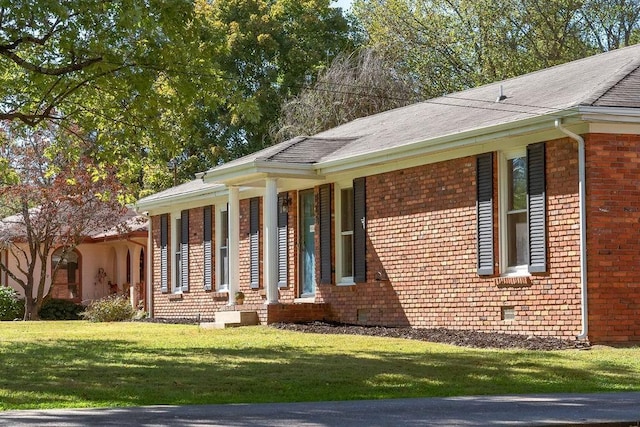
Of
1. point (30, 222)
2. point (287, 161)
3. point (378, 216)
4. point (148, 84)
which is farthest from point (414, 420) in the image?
point (30, 222)

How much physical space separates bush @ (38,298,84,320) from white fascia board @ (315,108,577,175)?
61.0 feet

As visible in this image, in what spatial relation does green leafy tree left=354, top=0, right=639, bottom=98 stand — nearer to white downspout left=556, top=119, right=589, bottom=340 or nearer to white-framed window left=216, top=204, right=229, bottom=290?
white-framed window left=216, top=204, right=229, bottom=290

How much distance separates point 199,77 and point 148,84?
94 centimetres

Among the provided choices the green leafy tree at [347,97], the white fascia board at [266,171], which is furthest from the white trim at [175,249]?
the green leafy tree at [347,97]

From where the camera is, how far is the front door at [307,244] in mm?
26219

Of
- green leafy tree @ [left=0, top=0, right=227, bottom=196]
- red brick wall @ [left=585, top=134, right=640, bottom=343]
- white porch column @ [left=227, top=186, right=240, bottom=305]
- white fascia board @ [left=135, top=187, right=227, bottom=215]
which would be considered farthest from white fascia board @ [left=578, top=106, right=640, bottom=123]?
white fascia board @ [left=135, top=187, right=227, bottom=215]

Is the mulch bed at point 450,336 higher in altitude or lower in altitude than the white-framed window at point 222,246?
lower

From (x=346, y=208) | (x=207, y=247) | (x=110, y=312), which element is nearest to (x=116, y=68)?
(x=346, y=208)

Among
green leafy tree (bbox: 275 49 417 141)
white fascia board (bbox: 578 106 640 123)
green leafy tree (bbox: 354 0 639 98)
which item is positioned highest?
green leafy tree (bbox: 354 0 639 98)

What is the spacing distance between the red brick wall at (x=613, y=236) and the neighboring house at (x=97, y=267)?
26.1 metres

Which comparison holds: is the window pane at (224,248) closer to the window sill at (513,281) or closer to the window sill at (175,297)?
the window sill at (175,297)

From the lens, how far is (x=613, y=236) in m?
18.0

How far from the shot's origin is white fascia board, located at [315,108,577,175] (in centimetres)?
1828

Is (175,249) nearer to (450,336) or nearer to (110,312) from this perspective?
(110,312)
